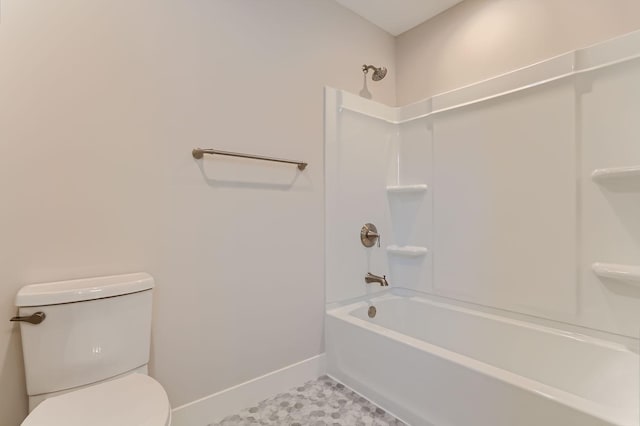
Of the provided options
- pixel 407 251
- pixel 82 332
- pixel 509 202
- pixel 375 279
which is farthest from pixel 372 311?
pixel 82 332

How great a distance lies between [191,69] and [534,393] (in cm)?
197

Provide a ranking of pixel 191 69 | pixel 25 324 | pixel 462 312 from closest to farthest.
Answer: pixel 25 324 → pixel 191 69 → pixel 462 312

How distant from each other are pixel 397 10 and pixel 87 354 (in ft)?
8.79

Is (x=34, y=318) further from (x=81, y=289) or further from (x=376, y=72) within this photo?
(x=376, y=72)

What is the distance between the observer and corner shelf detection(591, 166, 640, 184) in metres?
1.34

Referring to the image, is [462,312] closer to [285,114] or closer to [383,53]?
[285,114]

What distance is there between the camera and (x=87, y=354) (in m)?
1.09

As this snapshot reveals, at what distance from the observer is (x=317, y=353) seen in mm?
1969

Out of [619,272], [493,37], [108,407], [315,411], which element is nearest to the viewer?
[108,407]

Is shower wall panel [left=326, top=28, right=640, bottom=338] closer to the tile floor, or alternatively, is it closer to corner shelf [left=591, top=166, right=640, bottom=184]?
corner shelf [left=591, top=166, right=640, bottom=184]

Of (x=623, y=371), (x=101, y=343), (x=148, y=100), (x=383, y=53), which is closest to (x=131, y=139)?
(x=148, y=100)

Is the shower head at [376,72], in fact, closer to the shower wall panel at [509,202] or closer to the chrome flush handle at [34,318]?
the shower wall panel at [509,202]

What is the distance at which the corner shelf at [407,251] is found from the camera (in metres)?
2.22

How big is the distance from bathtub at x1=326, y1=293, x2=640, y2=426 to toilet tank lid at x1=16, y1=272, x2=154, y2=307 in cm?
117
